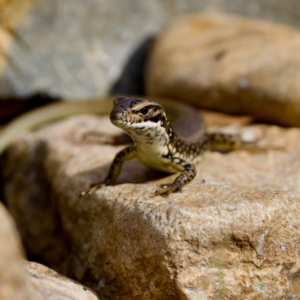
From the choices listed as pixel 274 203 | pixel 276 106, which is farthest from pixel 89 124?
pixel 274 203

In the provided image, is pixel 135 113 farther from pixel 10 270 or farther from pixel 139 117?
pixel 10 270

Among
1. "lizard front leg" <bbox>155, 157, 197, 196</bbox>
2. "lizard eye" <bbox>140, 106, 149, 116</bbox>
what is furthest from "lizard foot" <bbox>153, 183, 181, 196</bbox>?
"lizard eye" <bbox>140, 106, 149, 116</bbox>

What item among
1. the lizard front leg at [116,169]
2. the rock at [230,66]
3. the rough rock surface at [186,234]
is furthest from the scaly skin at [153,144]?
the rock at [230,66]

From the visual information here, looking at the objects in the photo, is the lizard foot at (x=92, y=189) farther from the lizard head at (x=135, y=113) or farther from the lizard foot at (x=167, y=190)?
the lizard head at (x=135, y=113)

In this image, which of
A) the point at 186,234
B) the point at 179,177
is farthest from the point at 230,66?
the point at 186,234

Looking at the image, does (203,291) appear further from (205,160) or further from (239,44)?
(239,44)

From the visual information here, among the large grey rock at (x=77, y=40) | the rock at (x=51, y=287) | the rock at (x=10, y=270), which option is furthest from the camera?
the large grey rock at (x=77, y=40)
